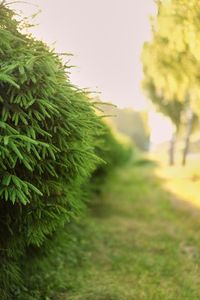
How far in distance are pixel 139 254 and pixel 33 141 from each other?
6.14 metres

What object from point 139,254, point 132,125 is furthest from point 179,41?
point 132,125

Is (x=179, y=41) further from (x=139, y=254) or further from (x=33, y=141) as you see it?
(x=33, y=141)

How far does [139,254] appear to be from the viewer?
399 inches

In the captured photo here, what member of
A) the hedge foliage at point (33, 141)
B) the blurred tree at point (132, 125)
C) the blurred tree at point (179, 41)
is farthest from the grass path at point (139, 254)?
the blurred tree at point (132, 125)

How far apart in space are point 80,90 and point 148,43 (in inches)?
332

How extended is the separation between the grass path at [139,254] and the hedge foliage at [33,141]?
5.18 ft

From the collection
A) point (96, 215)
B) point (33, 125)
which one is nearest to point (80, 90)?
point (33, 125)

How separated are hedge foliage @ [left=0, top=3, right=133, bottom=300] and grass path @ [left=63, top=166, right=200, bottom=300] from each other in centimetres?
158

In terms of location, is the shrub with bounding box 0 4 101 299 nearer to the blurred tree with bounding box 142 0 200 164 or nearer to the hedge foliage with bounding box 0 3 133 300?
the hedge foliage with bounding box 0 3 133 300

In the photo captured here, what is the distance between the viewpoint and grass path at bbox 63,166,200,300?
A: 7.35m

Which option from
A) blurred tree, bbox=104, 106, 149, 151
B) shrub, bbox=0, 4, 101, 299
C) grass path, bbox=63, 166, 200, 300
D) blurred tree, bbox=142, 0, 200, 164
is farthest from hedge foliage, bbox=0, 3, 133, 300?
blurred tree, bbox=104, 106, 149, 151

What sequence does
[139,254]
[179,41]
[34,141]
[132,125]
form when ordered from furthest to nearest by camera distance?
1. [132,125]
2. [139,254]
3. [179,41]
4. [34,141]

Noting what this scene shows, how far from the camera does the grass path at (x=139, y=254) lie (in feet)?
24.1

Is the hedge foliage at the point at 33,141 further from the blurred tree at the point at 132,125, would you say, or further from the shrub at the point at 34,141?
the blurred tree at the point at 132,125
